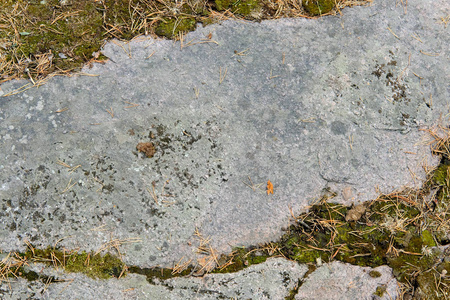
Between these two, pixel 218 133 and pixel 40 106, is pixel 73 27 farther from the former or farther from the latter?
pixel 218 133

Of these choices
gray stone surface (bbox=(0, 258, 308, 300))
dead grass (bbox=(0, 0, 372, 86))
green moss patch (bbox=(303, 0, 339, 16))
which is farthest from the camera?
green moss patch (bbox=(303, 0, 339, 16))

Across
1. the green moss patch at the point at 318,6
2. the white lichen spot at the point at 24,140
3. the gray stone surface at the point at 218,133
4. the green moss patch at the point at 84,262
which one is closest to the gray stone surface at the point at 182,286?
the green moss patch at the point at 84,262

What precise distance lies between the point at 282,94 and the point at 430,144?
122 cm

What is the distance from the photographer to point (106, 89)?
2.13 meters

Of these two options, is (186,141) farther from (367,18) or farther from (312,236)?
(367,18)

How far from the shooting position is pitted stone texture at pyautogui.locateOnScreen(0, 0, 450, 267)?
2.04 m

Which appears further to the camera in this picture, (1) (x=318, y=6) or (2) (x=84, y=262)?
(1) (x=318, y=6)

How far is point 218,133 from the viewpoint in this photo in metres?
2.13

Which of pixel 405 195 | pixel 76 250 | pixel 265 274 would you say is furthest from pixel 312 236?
pixel 76 250

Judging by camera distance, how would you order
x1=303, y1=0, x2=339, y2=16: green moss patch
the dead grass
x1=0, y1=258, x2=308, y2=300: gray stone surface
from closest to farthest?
x1=0, y1=258, x2=308, y2=300: gray stone surface → the dead grass → x1=303, y1=0, x2=339, y2=16: green moss patch

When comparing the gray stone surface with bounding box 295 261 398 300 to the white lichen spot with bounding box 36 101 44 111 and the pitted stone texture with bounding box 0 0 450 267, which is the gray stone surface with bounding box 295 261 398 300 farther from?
the white lichen spot with bounding box 36 101 44 111

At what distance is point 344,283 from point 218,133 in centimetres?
143

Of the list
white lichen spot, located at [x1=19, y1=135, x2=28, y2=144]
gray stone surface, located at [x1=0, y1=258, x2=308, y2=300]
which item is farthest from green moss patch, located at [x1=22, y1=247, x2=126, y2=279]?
white lichen spot, located at [x1=19, y1=135, x2=28, y2=144]

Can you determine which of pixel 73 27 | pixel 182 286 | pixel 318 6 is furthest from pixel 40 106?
pixel 318 6
